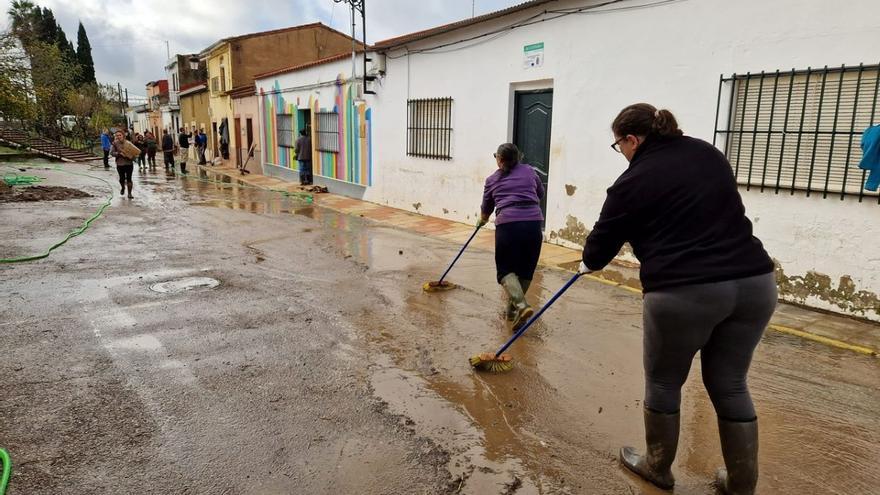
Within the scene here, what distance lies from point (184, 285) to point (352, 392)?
3.36 meters

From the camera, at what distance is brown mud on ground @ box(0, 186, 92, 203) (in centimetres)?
1241

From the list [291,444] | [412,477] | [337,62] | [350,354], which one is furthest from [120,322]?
[337,62]

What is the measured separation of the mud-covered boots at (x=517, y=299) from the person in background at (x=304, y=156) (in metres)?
12.7

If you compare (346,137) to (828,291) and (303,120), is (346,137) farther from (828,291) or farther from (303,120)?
(828,291)

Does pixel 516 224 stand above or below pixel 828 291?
above

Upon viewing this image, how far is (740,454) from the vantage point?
2.46 metres

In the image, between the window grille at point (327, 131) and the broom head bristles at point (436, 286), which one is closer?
the broom head bristles at point (436, 286)

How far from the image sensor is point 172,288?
5992mm

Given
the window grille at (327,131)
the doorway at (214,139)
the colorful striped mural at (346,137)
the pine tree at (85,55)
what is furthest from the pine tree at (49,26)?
the window grille at (327,131)

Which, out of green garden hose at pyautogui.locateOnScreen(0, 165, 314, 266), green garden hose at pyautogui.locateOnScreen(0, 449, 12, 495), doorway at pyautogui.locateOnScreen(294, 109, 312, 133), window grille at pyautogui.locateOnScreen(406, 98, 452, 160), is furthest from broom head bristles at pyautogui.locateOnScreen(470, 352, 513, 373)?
doorway at pyautogui.locateOnScreen(294, 109, 312, 133)

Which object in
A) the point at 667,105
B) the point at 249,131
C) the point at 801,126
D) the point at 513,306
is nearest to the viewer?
the point at 513,306

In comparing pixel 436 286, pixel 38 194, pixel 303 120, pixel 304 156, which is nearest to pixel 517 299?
pixel 436 286

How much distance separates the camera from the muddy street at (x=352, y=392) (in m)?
2.79

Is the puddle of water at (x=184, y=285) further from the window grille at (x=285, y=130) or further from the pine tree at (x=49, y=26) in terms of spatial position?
the pine tree at (x=49, y=26)
